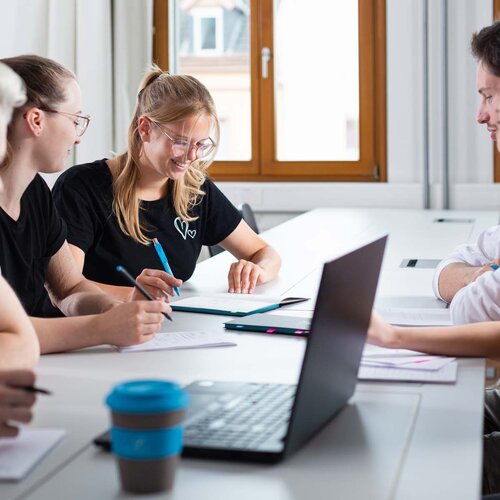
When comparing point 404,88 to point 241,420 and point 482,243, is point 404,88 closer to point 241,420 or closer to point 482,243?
point 482,243

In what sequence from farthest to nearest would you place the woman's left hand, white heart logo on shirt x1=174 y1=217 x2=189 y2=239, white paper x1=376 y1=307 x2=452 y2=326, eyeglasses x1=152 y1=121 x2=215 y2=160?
white heart logo on shirt x1=174 y1=217 x2=189 y2=239 < eyeglasses x1=152 y1=121 x2=215 y2=160 < the woman's left hand < white paper x1=376 y1=307 x2=452 y2=326

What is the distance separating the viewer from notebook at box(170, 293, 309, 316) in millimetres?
1975

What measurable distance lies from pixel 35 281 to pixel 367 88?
2930mm

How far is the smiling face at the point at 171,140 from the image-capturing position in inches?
96.2

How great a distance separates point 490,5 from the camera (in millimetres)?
4387

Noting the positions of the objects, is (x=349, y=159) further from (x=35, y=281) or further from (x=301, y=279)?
(x=35, y=281)

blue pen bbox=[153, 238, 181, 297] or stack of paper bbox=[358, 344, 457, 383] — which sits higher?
blue pen bbox=[153, 238, 181, 297]

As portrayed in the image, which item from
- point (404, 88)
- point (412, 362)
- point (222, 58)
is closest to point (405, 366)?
point (412, 362)

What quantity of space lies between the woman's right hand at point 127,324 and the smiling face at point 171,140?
0.88 m

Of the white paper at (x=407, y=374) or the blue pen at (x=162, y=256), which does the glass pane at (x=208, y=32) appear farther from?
the white paper at (x=407, y=374)

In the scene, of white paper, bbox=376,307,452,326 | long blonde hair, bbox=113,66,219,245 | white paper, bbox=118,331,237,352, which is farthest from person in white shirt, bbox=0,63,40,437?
long blonde hair, bbox=113,66,219,245

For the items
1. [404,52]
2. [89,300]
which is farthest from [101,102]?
[89,300]

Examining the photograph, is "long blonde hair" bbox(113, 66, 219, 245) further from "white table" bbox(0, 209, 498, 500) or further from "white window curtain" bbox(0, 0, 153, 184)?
"white window curtain" bbox(0, 0, 153, 184)

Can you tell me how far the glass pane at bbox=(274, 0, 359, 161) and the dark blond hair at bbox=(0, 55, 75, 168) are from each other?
9.35ft
